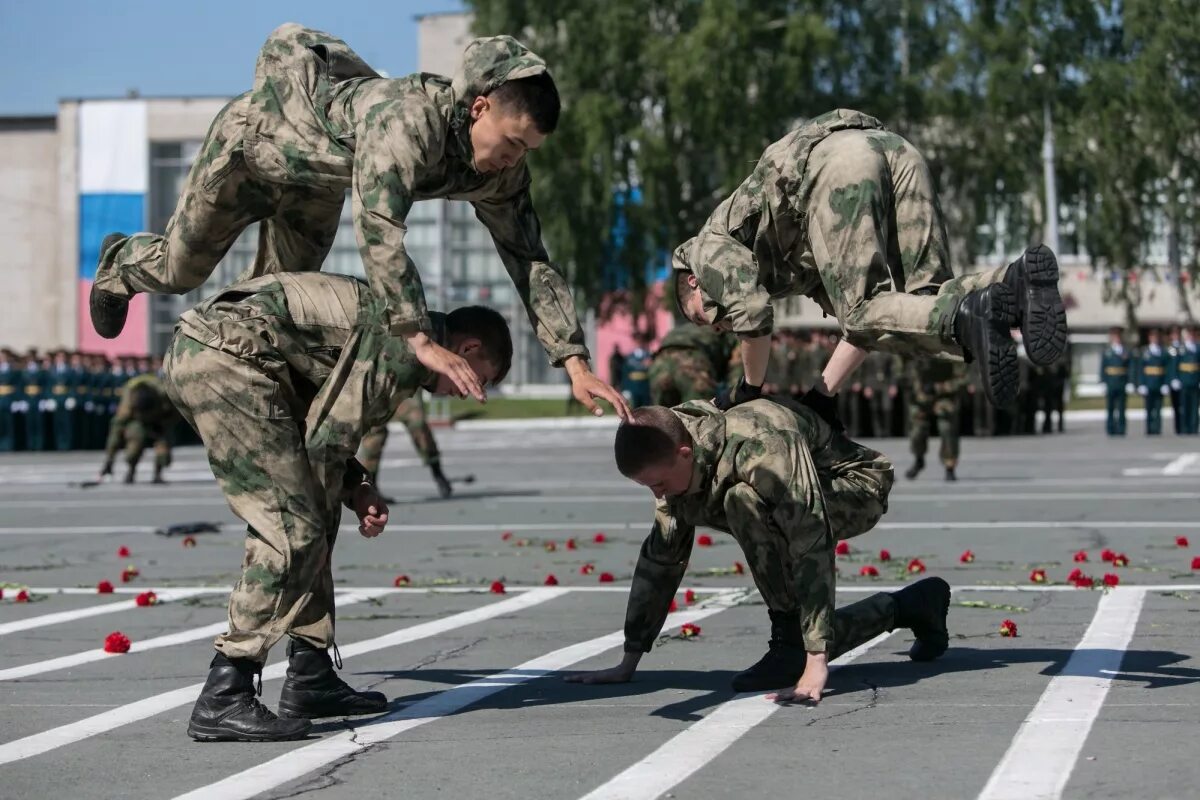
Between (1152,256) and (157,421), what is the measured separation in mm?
32857

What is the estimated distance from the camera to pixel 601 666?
305 inches

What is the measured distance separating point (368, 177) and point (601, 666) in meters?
2.60

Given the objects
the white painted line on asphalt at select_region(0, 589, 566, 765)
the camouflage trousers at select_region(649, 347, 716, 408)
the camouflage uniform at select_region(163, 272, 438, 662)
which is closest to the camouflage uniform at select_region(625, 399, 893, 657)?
the camouflage uniform at select_region(163, 272, 438, 662)

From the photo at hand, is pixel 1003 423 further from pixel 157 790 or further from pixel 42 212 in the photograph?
pixel 42 212

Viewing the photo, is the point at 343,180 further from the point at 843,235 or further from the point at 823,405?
the point at 823,405

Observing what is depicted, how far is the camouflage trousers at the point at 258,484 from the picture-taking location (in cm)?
617

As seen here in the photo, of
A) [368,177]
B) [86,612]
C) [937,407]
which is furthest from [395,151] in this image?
[937,407]

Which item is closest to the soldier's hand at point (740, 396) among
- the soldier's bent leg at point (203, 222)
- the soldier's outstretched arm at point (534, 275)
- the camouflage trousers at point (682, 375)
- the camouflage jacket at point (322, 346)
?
the soldier's outstretched arm at point (534, 275)

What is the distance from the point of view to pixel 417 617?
32.3ft

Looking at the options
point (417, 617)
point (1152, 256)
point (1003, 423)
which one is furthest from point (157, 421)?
point (1152, 256)

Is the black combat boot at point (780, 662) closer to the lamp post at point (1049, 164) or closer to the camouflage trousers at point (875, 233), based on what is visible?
the camouflage trousers at point (875, 233)

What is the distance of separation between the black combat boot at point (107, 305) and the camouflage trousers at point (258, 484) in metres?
0.69

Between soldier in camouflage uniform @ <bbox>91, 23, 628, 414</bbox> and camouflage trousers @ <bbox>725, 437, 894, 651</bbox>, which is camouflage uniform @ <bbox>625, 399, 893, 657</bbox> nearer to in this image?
camouflage trousers @ <bbox>725, 437, 894, 651</bbox>

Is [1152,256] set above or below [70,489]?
above
